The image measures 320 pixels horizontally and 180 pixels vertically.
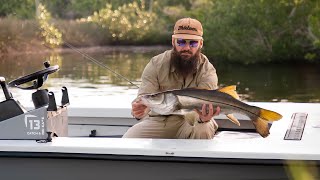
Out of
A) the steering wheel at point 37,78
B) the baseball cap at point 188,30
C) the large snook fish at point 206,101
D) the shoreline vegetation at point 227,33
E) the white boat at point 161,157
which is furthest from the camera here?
the shoreline vegetation at point 227,33

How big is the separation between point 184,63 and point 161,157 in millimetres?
737

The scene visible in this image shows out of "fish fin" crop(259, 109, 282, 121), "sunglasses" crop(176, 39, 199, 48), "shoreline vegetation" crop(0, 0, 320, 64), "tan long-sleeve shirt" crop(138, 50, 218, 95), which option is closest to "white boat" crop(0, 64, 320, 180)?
"fish fin" crop(259, 109, 282, 121)

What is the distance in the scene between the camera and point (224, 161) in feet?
13.1

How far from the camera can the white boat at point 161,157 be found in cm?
396

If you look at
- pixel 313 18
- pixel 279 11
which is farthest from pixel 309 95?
pixel 279 11

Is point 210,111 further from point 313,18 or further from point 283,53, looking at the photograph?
point 283,53

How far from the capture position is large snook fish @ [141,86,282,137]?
4.07 m

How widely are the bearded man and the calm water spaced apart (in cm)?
967

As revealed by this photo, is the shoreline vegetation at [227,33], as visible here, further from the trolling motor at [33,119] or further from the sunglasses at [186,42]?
the sunglasses at [186,42]

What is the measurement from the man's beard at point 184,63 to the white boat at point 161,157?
53 cm

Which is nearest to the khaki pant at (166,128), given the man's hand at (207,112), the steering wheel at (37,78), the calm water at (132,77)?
the man's hand at (207,112)

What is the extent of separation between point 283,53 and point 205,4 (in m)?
6.66

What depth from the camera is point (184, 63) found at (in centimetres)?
451

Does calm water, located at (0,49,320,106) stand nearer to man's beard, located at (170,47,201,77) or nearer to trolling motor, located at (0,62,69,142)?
trolling motor, located at (0,62,69,142)
